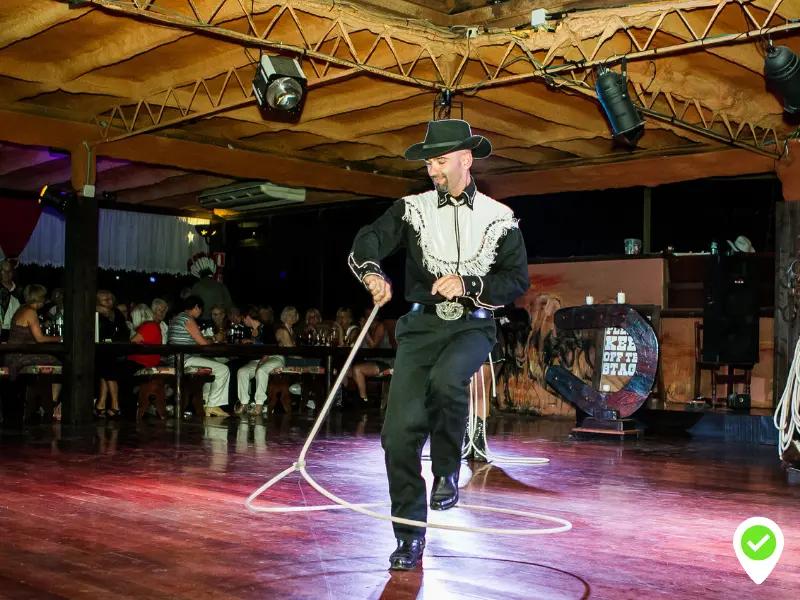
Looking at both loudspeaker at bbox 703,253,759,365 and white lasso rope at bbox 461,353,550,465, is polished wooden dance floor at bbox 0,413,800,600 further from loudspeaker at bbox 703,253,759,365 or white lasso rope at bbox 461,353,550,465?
loudspeaker at bbox 703,253,759,365

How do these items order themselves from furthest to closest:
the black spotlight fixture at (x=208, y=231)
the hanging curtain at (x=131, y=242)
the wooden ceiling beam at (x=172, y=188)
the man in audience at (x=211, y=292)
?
1. the black spotlight fixture at (x=208, y=231)
2. the hanging curtain at (x=131, y=242)
3. the wooden ceiling beam at (x=172, y=188)
4. the man in audience at (x=211, y=292)

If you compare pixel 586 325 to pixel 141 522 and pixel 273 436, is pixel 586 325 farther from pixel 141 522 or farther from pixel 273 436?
pixel 141 522

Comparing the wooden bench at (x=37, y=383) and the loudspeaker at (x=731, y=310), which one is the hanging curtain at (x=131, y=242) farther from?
the loudspeaker at (x=731, y=310)

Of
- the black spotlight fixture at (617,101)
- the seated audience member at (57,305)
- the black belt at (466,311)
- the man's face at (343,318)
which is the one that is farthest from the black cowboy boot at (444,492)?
the man's face at (343,318)

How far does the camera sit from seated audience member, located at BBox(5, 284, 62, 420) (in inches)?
377

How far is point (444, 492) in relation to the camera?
370 centimetres

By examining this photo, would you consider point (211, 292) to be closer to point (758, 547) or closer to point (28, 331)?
point (28, 331)

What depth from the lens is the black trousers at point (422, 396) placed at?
10.9 ft

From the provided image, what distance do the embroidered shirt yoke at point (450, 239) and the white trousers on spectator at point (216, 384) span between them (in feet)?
24.5

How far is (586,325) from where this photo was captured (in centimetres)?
878

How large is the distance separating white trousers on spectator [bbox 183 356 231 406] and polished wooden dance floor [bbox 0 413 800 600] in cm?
326

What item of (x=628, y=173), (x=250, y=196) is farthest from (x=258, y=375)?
(x=628, y=173)

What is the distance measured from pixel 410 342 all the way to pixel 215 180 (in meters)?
11.0

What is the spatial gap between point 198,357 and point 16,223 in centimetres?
527
